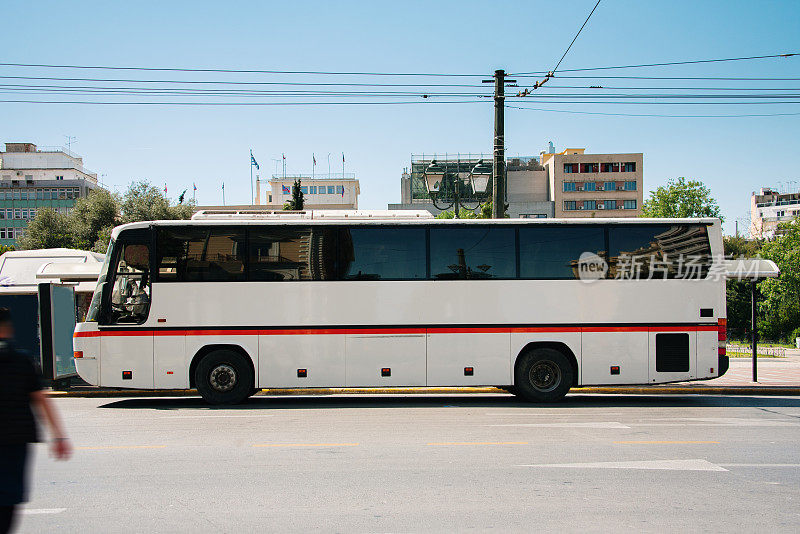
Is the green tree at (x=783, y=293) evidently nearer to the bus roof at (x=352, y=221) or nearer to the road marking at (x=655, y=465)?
the bus roof at (x=352, y=221)

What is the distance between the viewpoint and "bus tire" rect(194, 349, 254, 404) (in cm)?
1230

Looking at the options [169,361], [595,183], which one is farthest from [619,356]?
[595,183]

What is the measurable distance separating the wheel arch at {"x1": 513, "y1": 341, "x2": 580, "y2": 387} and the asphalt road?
959mm

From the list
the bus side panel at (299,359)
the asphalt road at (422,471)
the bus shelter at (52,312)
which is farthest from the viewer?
the bus shelter at (52,312)

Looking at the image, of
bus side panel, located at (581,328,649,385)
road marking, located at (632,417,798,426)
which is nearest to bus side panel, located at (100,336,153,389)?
bus side panel, located at (581,328,649,385)

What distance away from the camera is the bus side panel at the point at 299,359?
12289mm

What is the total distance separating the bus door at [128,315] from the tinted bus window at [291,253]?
212 cm

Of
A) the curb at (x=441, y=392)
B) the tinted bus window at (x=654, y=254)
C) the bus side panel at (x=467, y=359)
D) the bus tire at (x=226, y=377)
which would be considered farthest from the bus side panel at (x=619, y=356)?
the bus tire at (x=226, y=377)

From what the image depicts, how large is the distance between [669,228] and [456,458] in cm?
762

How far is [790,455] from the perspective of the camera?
319 inches

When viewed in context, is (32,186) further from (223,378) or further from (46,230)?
(223,378)

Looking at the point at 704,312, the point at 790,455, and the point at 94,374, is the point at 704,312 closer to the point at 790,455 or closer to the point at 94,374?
the point at 790,455

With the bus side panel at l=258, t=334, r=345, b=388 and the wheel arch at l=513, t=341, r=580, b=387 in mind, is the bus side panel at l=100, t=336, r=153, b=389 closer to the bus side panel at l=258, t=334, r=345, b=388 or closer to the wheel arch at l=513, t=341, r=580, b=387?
the bus side panel at l=258, t=334, r=345, b=388

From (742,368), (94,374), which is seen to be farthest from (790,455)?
(742,368)
